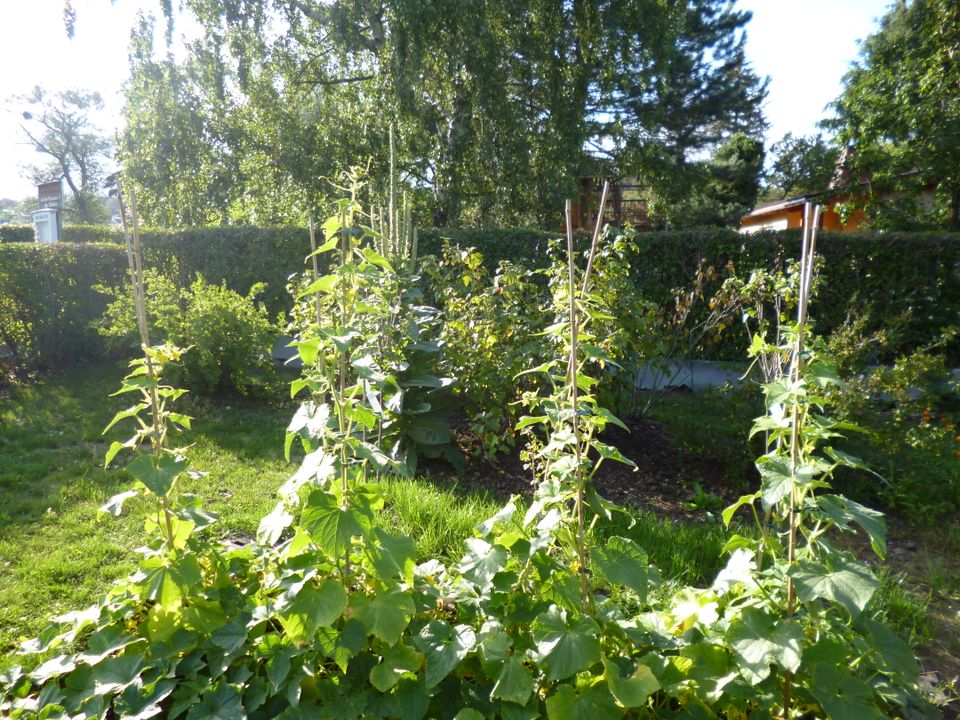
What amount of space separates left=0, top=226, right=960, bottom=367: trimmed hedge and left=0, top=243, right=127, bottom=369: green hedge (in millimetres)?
11

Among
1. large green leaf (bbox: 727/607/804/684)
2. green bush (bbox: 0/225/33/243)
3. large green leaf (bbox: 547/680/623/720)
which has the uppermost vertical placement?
green bush (bbox: 0/225/33/243)

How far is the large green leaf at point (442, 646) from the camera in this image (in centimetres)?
174

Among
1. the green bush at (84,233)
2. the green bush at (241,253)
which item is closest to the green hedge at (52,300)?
the green bush at (241,253)

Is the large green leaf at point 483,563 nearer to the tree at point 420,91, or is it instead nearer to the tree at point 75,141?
the tree at point 420,91

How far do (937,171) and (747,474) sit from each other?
9533 millimetres

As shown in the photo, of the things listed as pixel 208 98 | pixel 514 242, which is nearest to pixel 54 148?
pixel 208 98

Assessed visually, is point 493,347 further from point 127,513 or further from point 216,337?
point 216,337

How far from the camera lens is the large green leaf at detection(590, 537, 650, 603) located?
1.75 m

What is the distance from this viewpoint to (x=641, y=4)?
45.2 feet

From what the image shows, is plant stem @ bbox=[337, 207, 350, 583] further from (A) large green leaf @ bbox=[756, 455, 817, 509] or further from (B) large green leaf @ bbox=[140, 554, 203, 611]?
(A) large green leaf @ bbox=[756, 455, 817, 509]

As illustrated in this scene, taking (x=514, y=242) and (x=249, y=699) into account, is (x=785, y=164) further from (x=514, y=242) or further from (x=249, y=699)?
(x=249, y=699)

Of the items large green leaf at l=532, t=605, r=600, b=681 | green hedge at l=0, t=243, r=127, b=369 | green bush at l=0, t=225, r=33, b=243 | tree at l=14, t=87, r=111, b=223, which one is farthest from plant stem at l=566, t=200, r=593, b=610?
tree at l=14, t=87, r=111, b=223

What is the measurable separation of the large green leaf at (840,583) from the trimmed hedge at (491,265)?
5.65 meters

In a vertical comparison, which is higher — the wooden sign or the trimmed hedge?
the wooden sign
